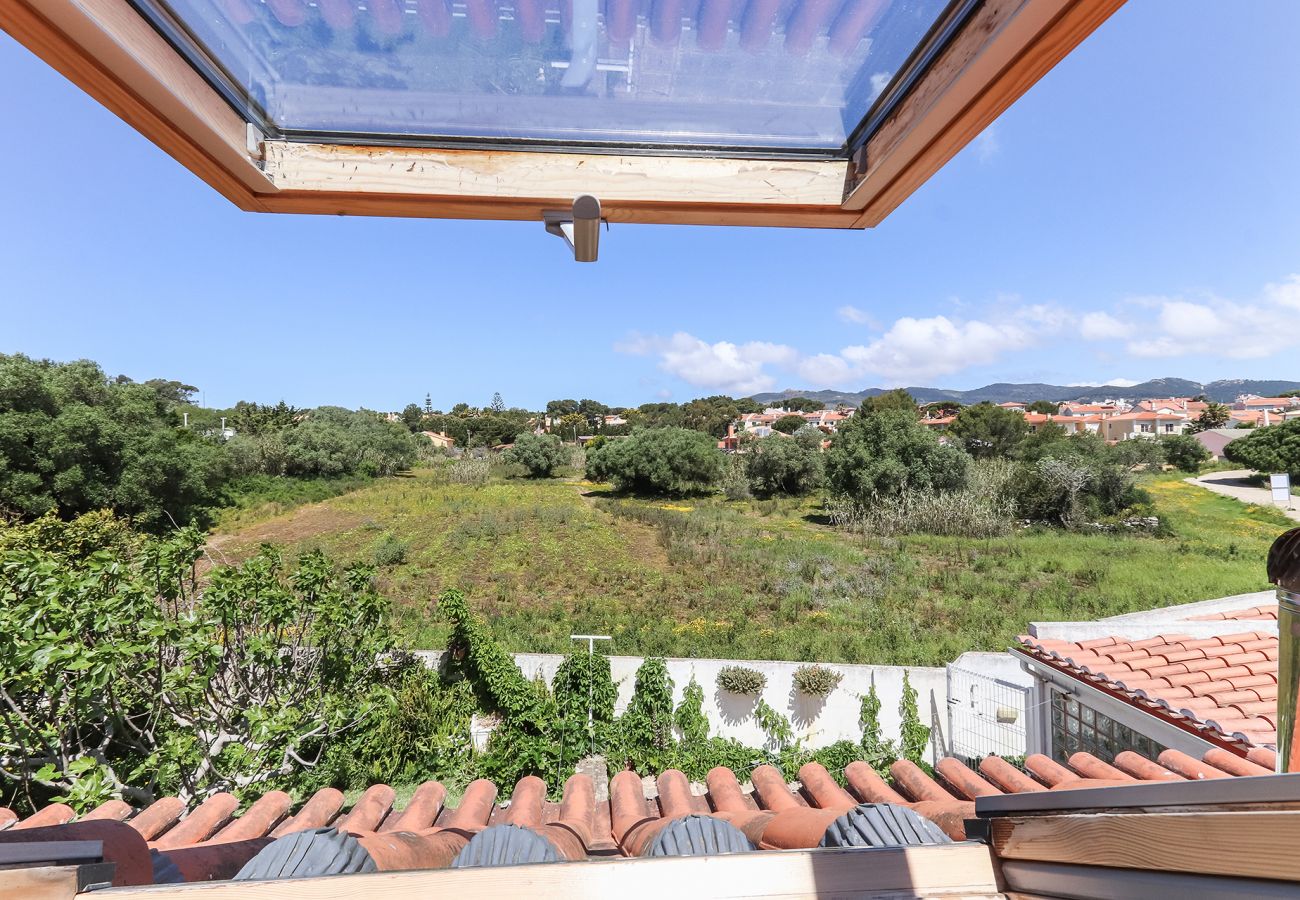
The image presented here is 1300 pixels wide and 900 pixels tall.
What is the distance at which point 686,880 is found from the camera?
0.47 metres

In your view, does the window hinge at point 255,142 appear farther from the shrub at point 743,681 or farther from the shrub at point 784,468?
the shrub at point 784,468

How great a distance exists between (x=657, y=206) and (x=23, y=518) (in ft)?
44.4

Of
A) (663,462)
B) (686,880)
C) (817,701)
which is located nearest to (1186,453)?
(663,462)

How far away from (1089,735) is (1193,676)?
0.70 meters

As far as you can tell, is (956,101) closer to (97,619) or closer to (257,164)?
(257,164)

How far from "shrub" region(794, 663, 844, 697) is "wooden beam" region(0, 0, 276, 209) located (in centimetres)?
532

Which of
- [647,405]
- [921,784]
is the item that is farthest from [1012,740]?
[647,405]

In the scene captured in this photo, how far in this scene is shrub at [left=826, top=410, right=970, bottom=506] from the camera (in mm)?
14242

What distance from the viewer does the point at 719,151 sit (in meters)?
0.83

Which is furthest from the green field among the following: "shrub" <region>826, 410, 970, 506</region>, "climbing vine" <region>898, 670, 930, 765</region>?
"shrub" <region>826, 410, 970, 506</region>

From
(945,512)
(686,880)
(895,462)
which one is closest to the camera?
(686,880)

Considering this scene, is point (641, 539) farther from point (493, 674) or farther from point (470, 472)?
point (470, 472)

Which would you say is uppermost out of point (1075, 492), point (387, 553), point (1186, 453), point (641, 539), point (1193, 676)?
point (1193, 676)

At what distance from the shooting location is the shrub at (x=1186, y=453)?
18.7 meters
